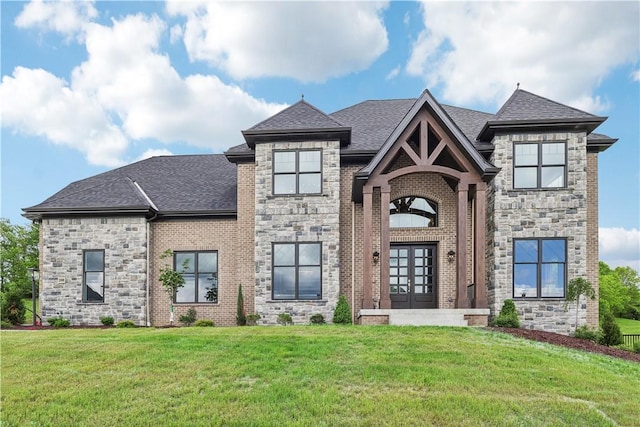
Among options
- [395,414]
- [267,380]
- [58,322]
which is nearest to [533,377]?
[395,414]

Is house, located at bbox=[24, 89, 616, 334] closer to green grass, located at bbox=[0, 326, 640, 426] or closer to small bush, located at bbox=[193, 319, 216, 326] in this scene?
small bush, located at bbox=[193, 319, 216, 326]

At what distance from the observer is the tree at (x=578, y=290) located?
44.8 feet

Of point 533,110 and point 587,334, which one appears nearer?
point 587,334

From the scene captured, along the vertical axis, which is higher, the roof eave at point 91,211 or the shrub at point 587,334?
the roof eave at point 91,211

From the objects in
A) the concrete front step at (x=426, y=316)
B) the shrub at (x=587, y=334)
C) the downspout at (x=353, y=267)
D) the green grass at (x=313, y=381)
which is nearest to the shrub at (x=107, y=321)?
the green grass at (x=313, y=381)

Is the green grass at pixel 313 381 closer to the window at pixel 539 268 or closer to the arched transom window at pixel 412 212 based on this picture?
the window at pixel 539 268

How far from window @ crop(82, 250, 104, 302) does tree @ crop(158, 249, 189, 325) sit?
2037 millimetres

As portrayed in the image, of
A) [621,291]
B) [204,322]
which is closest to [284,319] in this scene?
[204,322]

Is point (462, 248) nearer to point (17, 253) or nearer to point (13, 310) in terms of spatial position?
point (13, 310)

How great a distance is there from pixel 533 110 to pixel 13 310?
62.1ft

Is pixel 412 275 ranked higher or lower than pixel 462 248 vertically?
lower

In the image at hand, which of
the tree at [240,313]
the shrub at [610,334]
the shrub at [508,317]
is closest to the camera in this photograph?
the shrub at [508,317]

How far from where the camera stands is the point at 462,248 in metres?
13.3

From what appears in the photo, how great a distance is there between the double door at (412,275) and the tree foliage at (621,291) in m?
32.4
